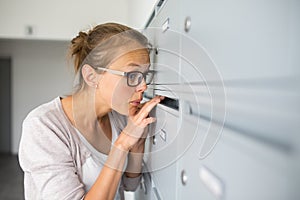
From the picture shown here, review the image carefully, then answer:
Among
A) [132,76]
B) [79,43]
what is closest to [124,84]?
[132,76]

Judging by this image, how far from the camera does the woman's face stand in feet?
2.76

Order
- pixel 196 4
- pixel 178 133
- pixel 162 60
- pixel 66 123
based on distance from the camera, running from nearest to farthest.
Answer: pixel 196 4 → pixel 178 133 → pixel 162 60 → pixel 66 123

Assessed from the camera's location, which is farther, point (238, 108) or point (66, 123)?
point (66, 123)

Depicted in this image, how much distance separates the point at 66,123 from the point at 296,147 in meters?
0.83

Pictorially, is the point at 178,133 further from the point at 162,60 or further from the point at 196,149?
the point at 162,60

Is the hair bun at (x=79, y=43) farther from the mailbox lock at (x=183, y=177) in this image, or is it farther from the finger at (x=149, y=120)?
the mailbox lock at (x=183, y=177)

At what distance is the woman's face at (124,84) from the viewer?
2.76 feet

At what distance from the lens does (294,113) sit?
0.24 meters

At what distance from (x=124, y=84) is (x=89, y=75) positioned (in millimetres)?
169

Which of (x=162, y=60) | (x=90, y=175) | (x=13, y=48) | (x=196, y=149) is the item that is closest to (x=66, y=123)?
(x=90, y=175)

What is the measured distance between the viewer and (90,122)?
108cm

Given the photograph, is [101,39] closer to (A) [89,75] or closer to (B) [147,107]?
(A) [89,75]

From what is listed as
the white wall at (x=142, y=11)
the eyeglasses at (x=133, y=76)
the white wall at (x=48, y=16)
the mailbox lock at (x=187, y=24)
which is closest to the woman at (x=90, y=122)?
the eyeglasses at (x=133, y=76)

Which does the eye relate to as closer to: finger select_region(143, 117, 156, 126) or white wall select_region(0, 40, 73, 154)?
finger select_region(143, 117, 156, 126)
